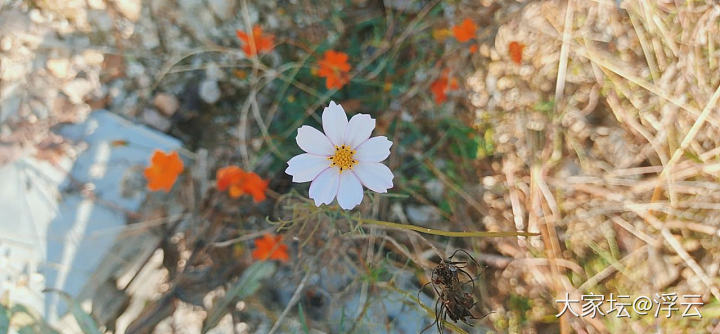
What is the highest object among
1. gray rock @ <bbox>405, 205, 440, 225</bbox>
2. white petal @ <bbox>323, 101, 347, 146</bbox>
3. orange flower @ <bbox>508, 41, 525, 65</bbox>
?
orange flower @ <bbox>508, 41, 525, 65</bbox>

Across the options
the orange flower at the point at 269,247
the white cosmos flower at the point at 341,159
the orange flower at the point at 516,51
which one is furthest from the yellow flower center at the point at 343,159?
the orange flower at the point at 516,51

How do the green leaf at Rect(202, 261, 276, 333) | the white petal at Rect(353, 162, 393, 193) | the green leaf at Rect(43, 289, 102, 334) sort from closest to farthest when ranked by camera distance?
the white petal at Rect(353, 162, 393, 193) → the green leaf at Rect(43, 289, 102, 334) → the green leaf at Rect(202, 261, 276, 333)

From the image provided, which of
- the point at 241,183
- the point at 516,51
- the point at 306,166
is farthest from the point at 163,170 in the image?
the point at 516,51

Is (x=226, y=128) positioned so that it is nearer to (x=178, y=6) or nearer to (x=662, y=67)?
(x=178, y=6)

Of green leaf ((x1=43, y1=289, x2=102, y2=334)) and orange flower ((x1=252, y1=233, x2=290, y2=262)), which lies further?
orange flower ((x1=252, y1=233, x2=290, y2=262))

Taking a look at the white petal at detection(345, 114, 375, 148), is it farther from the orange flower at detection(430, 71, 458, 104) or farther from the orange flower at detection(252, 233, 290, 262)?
the orange flower at detection(430, 71, 458, 104)

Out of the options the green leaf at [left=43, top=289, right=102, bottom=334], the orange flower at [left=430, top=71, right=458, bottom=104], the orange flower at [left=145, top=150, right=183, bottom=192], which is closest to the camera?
the green leaf at [left=43, top=289, right=102, bottom=334]

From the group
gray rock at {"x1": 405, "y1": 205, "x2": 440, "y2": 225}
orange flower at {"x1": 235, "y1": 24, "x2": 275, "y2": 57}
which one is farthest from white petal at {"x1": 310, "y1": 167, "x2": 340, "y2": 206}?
orange flower at {"x1": 235, "y1": 24, "x2": 275, "y2": 57}
